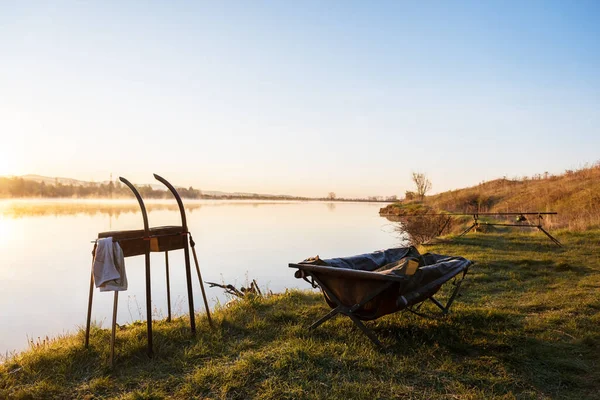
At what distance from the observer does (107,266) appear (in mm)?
3424

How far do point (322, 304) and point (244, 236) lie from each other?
49.7ft

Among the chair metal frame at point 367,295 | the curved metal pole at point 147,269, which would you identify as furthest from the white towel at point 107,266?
the chair metal frame at point 367,295

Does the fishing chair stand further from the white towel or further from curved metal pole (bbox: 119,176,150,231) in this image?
the white towel

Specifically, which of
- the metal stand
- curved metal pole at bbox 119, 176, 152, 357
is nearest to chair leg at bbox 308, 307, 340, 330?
the metal stand

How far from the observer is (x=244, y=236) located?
20.0 m

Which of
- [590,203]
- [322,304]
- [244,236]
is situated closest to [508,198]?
[590,203]

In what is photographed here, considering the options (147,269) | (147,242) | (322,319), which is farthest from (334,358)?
(147,242)

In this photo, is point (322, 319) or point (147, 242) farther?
point (322, 319)

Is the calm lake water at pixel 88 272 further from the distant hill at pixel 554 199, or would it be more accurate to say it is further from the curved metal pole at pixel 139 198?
the distant hill at pixel 554 199

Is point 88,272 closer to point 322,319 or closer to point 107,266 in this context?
point 107,266

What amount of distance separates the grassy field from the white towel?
71 centimetres

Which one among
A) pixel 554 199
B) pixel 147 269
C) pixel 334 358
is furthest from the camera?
pixel 554 199

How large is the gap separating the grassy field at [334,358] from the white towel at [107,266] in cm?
71

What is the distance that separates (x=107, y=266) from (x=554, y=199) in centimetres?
2429
